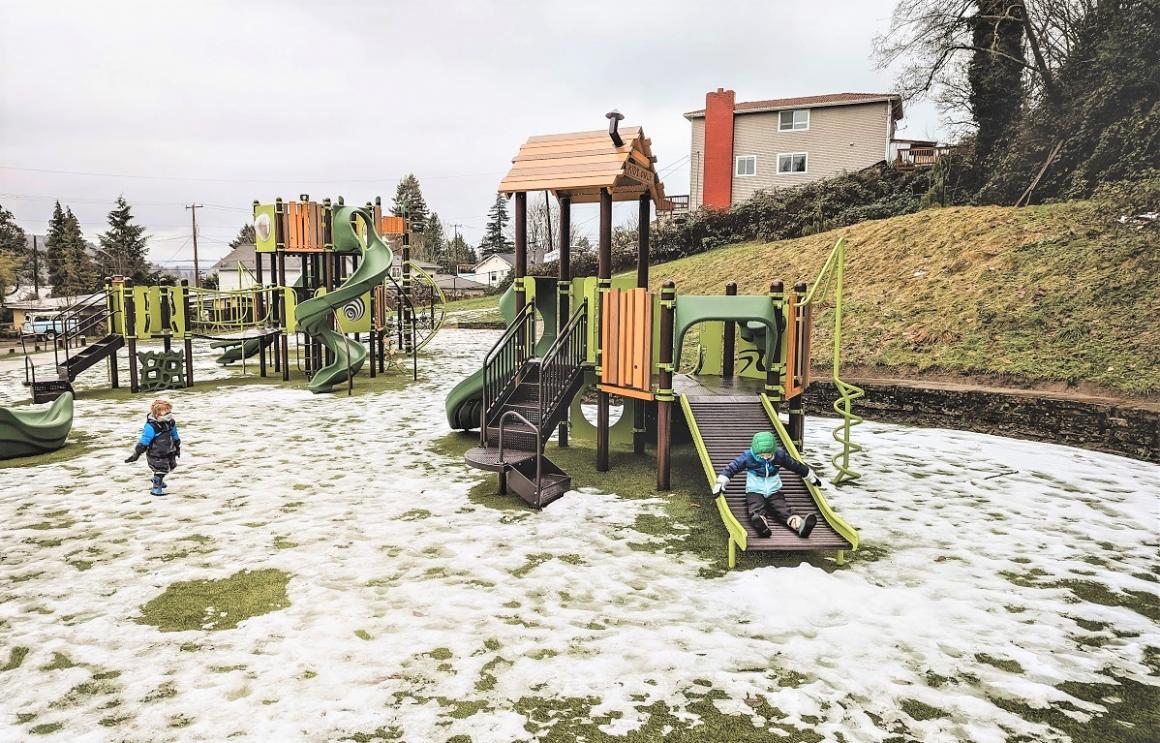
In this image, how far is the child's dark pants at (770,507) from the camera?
6504 millimetres

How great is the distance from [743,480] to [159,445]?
725 centimetres

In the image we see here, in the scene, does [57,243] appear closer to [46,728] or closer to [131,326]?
[131,326]

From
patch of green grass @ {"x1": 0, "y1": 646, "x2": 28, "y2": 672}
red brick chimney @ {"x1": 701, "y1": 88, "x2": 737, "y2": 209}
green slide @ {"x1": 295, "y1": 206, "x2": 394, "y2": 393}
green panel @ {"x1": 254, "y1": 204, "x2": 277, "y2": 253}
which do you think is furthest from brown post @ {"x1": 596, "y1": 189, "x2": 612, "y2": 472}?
red brick chimney @ {"x1": 701, "y1": 88, "x2": 737, "y2": 209}

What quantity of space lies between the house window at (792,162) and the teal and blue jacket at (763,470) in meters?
30.8

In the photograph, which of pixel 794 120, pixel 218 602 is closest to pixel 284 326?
pixel 218 602

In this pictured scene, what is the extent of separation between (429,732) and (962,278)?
17003mm

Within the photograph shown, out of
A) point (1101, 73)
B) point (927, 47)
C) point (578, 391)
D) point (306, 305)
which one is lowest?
point (578, 391)

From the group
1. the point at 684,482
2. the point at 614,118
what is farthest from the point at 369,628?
the point at 614,118

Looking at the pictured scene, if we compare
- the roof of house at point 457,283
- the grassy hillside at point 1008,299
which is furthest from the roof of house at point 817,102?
the roof of house at point 457,283

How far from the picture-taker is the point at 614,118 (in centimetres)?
883

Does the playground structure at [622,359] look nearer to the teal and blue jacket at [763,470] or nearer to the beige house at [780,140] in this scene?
the teal and blue jacket at [763,470]

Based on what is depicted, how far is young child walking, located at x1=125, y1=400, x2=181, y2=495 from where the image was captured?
8305 mm

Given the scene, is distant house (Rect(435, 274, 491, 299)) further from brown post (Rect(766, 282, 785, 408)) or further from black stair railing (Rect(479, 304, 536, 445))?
brown post (Rect(766, 282, 785, 408))

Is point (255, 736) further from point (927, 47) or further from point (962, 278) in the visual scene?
point (927, 47)
